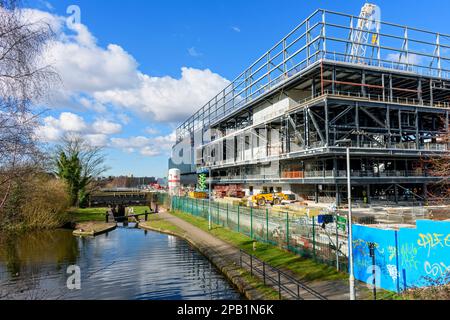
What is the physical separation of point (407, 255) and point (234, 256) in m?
11.2

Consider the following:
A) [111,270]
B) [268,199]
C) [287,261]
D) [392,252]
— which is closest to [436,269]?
[392,252]

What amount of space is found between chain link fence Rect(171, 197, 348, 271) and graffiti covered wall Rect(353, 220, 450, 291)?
1.72 metres

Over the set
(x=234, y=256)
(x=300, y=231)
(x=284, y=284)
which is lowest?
(x=234, y=256)

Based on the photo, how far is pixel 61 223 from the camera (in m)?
41.0

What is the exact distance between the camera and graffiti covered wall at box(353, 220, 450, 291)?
10945 millimetres

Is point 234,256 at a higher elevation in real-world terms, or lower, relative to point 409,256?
lower

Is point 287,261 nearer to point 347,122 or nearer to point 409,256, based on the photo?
point 409,256

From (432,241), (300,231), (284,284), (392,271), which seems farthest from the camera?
(300,231)

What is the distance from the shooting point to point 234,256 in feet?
68.6

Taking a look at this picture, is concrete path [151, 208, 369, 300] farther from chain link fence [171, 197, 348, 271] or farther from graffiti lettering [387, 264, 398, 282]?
chain link fence [171, 197, 348, 271]

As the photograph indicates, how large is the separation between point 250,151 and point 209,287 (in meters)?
53.3

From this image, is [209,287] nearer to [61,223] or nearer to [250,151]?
[61,223]

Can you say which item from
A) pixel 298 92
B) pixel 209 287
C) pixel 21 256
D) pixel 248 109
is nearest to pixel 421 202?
Result: pixel 298 92
